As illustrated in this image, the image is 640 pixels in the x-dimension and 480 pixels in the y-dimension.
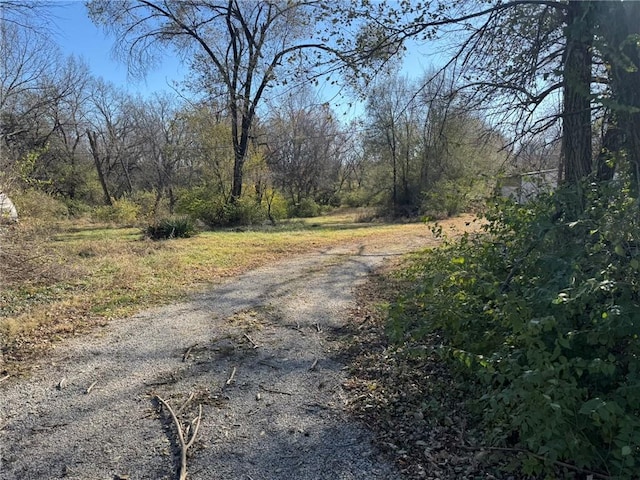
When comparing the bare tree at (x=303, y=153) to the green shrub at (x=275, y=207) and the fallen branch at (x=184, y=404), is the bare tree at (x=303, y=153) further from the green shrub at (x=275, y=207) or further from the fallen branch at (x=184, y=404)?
the fallen branch at (x=184, y=404)

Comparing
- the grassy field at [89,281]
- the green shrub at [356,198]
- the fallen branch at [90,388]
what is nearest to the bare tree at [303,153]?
the green shrub at [356,198]

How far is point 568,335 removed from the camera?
6.54 feet

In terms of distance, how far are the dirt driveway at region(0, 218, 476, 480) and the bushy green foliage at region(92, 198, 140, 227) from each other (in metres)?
13.7

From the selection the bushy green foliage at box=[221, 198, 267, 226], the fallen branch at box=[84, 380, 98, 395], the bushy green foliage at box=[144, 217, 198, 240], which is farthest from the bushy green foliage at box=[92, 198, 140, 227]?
the fallen branch at box=[84, 380, 98, 395]

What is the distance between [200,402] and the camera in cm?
320

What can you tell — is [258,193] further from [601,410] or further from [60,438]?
[601,410]

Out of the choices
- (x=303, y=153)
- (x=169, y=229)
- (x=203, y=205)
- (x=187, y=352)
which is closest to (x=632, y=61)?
(x=187, y=352)

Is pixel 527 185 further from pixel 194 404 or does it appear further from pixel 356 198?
pixel 356 198

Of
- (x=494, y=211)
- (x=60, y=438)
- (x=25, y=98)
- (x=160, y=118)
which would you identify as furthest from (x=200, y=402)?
(x=160, y=118)

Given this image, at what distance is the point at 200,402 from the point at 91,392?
3.21ft

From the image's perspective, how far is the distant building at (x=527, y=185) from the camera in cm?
349

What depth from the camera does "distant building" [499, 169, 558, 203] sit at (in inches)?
137

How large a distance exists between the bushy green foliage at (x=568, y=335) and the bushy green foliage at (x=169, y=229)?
10.5 m

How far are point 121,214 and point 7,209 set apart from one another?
12123 mm
